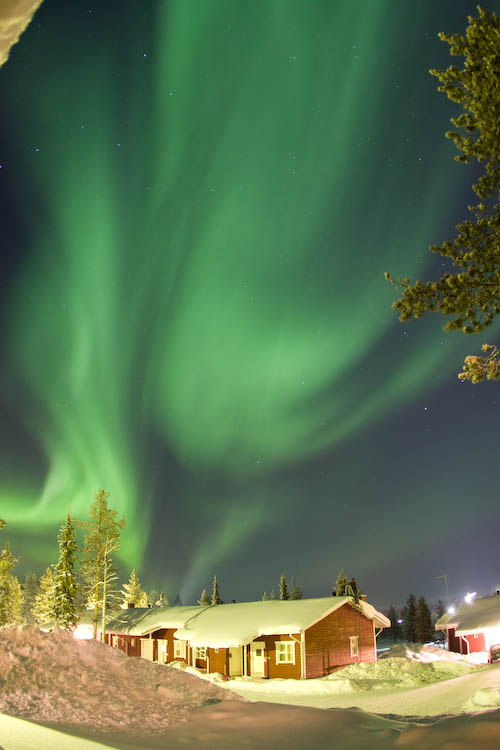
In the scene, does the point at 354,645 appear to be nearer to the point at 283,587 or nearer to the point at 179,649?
the point at 179,649

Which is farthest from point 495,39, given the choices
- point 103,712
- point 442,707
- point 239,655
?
point 239,655

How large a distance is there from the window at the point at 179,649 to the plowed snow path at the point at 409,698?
17.4 metres

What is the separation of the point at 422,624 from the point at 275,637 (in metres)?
74.8

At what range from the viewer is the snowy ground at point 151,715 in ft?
28.4

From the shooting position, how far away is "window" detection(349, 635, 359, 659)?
37828 millimetres

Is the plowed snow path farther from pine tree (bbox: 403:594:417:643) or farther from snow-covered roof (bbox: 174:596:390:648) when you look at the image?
pine tree (bbox: 403:594:417:643)

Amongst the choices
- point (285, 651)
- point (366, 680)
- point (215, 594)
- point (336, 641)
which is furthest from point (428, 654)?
point (215, 594)

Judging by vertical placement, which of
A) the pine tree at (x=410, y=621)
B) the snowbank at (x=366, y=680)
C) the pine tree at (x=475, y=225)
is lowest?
the pine tree at (x=410, y=621)

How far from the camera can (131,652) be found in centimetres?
4828

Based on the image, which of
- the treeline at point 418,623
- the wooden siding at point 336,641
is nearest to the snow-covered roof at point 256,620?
the wooden siding at point 336,641

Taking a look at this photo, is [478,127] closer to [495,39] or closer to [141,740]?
[495,39]

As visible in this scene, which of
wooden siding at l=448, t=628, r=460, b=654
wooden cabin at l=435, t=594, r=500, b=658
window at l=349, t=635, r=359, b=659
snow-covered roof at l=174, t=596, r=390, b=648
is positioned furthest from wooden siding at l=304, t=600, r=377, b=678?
wooden siding at l=448, t=628, r=460, b=654

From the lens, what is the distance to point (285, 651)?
1352 inches

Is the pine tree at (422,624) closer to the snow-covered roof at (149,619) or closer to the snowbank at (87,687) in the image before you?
the snow-covered roof at (149,619)
